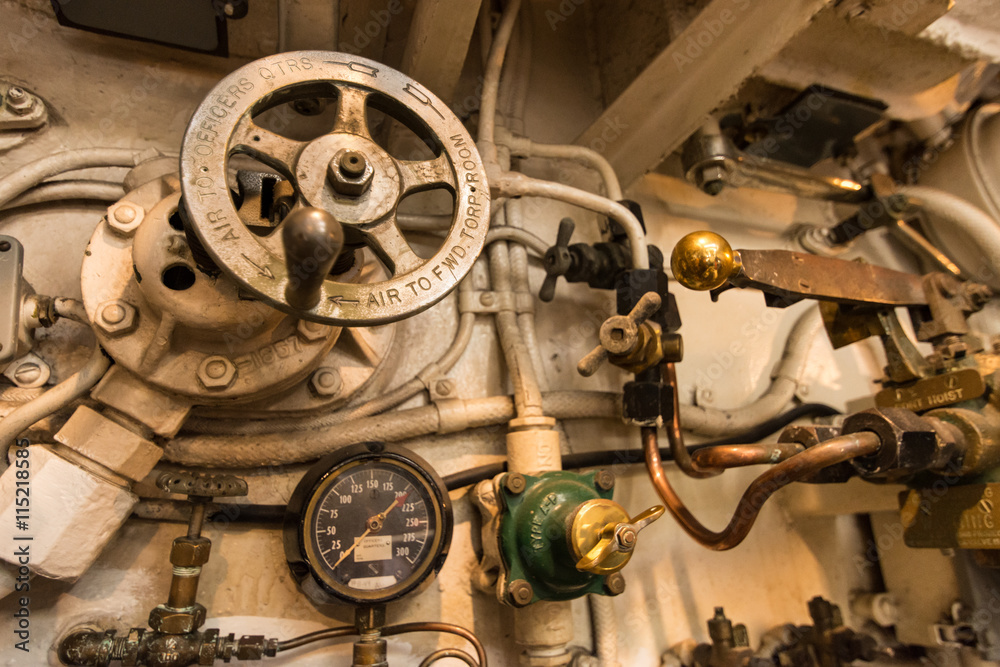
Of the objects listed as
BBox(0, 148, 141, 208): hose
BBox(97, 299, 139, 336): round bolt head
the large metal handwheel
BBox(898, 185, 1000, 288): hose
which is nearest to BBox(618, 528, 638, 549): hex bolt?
the large metal handwheel

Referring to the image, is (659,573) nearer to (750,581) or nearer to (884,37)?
(750,581)

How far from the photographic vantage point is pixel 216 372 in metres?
0.75

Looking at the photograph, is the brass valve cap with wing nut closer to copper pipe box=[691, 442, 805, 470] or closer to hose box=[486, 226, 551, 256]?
copper pipe box=[691, 442, 805, 470]

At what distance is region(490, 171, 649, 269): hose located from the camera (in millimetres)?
952

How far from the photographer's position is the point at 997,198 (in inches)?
48.6

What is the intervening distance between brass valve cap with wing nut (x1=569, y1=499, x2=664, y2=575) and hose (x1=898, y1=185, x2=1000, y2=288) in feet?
3.15

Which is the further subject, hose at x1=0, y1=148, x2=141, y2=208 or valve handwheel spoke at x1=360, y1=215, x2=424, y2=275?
hose at x1=0, y1=148, x2=141, y2=208

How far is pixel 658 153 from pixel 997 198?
770mm

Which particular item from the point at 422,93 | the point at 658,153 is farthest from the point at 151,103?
the point at 658,153

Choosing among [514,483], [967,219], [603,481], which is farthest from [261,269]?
[967,219]

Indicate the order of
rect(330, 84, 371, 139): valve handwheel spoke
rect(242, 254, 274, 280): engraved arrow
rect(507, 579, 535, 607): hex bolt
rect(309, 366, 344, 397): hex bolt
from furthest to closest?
rect(309, 366, 344, 397): hex bolt → rect(507, 579, 535, 607): hex bolt → rect(330, 84, 371, 139): valve handwheel spoke → rect(242, 254, 274, 280): engraved arrow

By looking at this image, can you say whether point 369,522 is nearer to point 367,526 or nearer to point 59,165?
A: point 367,526

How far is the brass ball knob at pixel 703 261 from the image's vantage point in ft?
2.35

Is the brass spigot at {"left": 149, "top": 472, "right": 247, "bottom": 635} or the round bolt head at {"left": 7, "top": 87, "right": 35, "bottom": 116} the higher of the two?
the round bolt head at {"left": 7, "top": 87, "right": 35, "bottom": 116}
